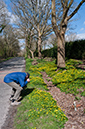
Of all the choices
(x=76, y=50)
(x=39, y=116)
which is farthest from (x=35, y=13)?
(x=39, y=116)

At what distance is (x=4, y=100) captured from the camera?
4.43 metres

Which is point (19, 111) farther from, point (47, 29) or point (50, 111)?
point (47, 29)

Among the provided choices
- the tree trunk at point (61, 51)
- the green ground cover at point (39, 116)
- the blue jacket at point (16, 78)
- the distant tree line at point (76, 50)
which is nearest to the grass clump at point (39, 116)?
the green ground cover at point (39, 116)

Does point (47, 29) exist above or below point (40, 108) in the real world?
above

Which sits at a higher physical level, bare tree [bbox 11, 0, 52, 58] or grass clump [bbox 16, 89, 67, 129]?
bare tree [bbox 11, 0, 52, 58]

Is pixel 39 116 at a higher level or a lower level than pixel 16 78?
lower

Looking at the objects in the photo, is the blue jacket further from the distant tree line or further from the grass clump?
the distant tree line

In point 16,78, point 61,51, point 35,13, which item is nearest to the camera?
point 16,78

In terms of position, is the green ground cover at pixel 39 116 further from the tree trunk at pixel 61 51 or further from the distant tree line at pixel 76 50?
the distant tree line at pixel 76 50

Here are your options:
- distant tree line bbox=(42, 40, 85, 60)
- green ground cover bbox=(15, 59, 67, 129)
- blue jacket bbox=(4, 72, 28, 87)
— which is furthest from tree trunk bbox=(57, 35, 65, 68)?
blue jacket bbox=(4, 72, 28, 87)

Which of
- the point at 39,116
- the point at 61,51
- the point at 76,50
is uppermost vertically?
the point at 76,50

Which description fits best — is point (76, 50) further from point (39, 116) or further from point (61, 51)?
point (39, 116)

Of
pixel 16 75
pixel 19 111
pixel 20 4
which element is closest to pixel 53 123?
pixel 19 111

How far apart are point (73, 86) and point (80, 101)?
1215mm
